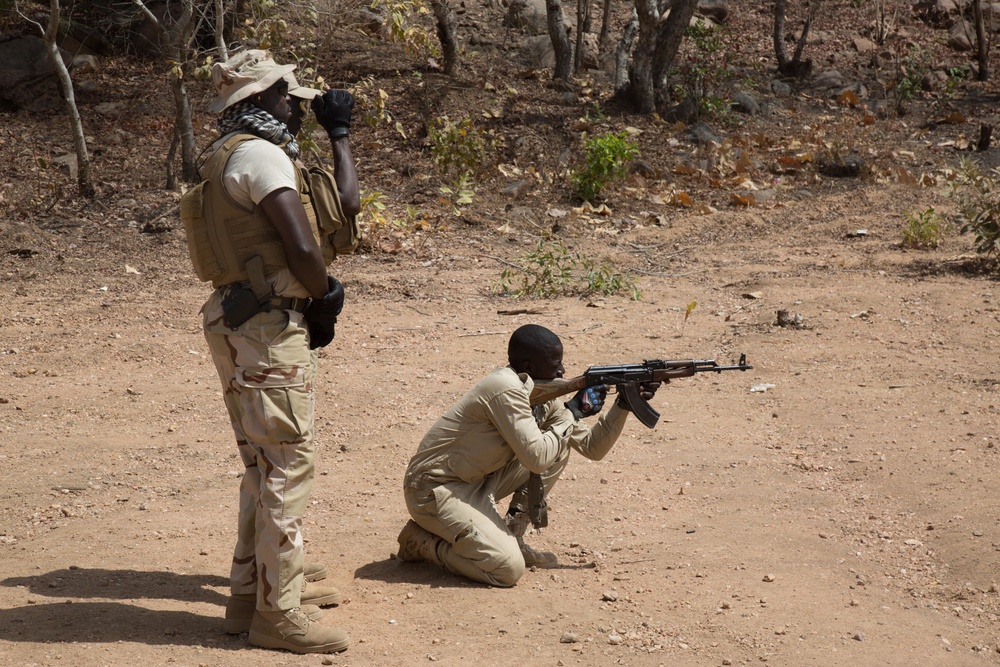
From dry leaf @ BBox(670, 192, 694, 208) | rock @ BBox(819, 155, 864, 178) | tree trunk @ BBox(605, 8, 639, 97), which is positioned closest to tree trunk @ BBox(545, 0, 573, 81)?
tree trunk @ BBox(605, 8, 639, 97)

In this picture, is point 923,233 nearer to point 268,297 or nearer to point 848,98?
point 848,98

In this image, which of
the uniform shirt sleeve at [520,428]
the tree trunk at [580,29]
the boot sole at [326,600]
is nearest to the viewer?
the boot sole at [326,600]

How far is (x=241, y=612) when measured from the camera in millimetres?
3254

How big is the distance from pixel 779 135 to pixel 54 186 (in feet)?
27.3

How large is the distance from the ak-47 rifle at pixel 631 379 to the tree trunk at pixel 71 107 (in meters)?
7.48

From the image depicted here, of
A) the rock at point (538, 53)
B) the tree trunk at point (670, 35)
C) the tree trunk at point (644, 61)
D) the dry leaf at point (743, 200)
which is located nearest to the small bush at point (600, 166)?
the dry leaf at point (743, 200)

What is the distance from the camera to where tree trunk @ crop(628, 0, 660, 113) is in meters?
12.5

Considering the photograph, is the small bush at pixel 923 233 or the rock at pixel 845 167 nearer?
the small bush at pixel 923 233

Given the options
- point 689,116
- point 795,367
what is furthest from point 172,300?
point 689,116

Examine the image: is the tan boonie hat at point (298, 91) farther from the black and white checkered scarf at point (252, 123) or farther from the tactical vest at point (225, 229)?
the tactical vest at point (225, 229)

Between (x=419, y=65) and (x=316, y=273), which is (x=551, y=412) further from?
(x=419, y=65)

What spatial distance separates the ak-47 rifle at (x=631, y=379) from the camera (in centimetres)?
364

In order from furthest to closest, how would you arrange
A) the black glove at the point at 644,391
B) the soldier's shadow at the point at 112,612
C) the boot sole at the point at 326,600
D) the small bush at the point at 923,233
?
the small bush at the point at 923,233 < the black glove at the point at 644,391 < the boot sole at the point at 326,600 < the soldier's shadow at the point at 112,612

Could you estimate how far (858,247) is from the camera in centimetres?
888
